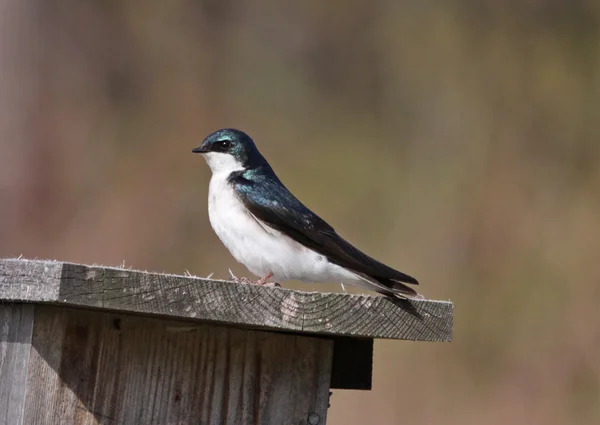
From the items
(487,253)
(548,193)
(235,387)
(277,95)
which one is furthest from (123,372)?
(277,95)

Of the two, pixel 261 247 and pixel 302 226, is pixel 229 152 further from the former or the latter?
pixel 302 226

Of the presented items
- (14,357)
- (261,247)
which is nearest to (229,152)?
(261,247)

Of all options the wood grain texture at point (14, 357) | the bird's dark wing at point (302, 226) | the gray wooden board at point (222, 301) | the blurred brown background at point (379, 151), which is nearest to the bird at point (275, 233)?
the bird's dark wing at point (302, 226)

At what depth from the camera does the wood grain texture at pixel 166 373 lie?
2.11 meters

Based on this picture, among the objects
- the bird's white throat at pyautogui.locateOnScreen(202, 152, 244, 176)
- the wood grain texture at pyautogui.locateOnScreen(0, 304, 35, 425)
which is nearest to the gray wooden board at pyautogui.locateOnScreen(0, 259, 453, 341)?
the wood grain texture at pyautogui.locateOnScreen(0, 304, 35, 425)

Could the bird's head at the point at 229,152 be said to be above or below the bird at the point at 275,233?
above

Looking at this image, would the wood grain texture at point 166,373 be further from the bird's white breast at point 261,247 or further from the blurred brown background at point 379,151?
the blurred brown background at point 379,151

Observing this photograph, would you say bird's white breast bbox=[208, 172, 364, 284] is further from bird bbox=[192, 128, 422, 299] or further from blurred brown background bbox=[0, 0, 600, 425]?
blurred brown background bbox=[0, 0, 600, 425]

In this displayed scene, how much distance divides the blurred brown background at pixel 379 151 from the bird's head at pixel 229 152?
1509 millimetres

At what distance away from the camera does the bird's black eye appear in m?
3.22

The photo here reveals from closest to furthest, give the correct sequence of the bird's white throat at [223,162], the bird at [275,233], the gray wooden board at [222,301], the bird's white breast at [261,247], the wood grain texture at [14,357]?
the gray wooden board at [222,301], the wood grain texture at [14,357], the bird at [275,233], the bird's white breast at [261,247], the bird's white throat at [223,162]

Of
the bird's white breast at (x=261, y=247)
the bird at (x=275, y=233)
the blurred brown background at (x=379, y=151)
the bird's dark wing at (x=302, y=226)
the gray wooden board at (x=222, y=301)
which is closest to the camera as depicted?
the gray wooden board at (x=222, y=301)

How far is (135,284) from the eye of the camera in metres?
1.99

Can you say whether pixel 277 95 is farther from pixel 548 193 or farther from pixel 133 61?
pixel 548 193
